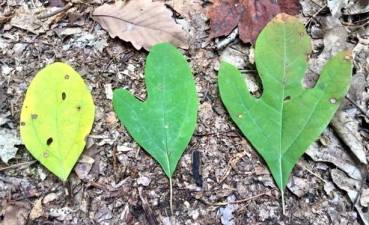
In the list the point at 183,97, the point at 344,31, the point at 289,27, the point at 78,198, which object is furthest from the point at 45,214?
the point at 344,31

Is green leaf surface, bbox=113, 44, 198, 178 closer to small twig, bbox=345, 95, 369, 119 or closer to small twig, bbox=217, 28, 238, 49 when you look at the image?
small twig, bbox=217, 28, 238, 49

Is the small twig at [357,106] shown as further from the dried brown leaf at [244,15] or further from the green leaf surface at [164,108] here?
the green leaf surface at [164,108]

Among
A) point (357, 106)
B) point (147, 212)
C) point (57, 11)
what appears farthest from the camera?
point (57, 11)

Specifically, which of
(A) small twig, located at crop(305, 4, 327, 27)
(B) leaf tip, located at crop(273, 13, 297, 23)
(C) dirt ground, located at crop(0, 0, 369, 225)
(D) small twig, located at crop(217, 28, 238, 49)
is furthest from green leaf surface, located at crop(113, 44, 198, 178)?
(A) small twig, located at crop(305, 4, 327, 27)

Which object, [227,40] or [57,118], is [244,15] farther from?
[57,118]

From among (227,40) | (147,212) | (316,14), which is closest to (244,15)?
(227,40)

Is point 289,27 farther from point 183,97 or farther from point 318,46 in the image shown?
point 183,97
